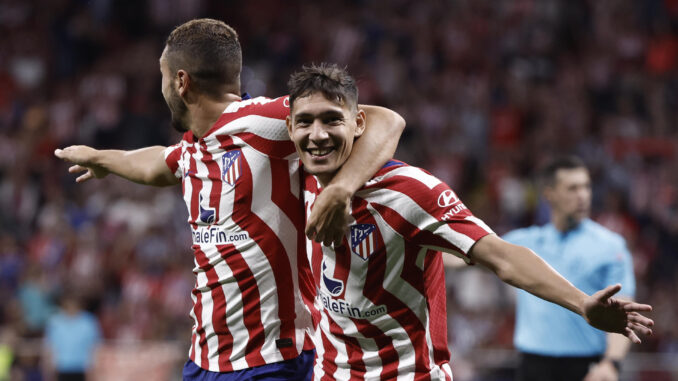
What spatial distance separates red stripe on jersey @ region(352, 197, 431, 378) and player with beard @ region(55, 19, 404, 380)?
0.44m

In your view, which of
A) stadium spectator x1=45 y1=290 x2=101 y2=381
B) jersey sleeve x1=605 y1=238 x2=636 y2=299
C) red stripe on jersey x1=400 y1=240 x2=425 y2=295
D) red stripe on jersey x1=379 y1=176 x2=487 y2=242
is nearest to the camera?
red stripe on jersey x1=379 y1=176 x2=487 y2=242

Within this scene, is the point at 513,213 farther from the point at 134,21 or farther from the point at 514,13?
the point at 134,21

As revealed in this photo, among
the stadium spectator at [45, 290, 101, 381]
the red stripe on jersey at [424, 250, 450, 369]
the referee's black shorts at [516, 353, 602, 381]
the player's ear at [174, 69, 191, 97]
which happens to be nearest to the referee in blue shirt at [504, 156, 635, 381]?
the referee's black shorts at [516, 353, 602, 381]

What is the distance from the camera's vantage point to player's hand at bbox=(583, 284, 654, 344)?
2.74m

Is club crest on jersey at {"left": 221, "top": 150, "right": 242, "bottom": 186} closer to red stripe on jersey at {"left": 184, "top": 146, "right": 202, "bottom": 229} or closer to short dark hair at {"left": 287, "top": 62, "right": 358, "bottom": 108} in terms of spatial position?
red stripe on jersey at {"left": 184, "top": 146, "right": 202, "bottom": 229}

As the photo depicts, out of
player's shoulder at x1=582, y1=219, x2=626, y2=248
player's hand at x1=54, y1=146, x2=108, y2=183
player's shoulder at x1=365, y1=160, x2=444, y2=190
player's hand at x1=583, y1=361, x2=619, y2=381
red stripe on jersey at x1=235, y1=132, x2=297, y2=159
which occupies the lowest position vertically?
player's hand at x1=583, y1=361, x2=619, y2=381

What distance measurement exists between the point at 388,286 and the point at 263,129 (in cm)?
83

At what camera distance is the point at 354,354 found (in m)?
3.40

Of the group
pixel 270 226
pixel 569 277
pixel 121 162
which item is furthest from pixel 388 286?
pixel 569 277

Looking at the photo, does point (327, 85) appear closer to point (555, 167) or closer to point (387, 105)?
point (555, 167)

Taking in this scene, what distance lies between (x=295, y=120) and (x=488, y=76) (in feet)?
32.7

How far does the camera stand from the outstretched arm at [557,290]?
2.76 meters

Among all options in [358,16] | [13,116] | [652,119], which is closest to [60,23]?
[13,116]

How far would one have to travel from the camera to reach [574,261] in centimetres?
612
